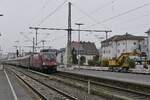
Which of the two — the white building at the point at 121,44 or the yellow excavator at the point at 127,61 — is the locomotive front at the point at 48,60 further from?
the white building at the point at 121,44

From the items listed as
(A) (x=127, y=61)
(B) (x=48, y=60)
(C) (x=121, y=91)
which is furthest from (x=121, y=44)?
(C) (x=121, y=91)

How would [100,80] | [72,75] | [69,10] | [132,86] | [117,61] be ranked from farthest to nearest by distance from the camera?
[117,61]
[69,10]
[72,75]
[100,80]
[132,86]

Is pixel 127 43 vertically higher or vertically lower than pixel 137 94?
higher

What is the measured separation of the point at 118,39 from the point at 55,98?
121m

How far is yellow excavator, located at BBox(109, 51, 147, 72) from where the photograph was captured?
2398 inches

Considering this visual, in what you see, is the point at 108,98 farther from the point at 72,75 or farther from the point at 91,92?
the point at 72,75

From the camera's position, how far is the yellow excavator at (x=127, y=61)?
60.9 m

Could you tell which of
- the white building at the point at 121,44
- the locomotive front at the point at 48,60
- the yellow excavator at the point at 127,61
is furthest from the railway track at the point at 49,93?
the white building at the point at 121,44

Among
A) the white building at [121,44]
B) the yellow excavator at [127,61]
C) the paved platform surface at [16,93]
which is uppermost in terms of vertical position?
the white building at [121,44]

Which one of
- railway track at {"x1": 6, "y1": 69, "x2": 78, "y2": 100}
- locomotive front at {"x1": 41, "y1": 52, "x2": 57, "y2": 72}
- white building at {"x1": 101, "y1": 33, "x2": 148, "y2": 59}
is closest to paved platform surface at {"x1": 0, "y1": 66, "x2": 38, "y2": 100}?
railway track at {"x1": 6, "y1": 69, "x2": 78, "y2": 100}

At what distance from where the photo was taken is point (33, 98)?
21.6m

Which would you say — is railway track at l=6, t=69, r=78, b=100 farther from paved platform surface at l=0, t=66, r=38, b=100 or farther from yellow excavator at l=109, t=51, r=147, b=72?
yellow excavator at l=109, t=51, r=147, b=72

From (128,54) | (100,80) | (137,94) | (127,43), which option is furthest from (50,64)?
(127,43)

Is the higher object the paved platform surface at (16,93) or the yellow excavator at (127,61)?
the yellow excavator at (127,61)
